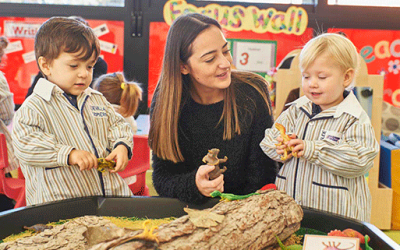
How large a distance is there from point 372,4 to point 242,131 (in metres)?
2.95

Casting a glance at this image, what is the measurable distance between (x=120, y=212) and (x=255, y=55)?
2.73 meters

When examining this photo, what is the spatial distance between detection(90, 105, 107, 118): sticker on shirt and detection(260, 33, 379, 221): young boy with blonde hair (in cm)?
56

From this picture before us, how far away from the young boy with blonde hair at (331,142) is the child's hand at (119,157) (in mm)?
462

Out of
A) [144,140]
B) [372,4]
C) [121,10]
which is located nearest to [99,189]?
[144,140]

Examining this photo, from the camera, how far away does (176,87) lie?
139cm

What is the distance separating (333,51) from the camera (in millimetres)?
1330

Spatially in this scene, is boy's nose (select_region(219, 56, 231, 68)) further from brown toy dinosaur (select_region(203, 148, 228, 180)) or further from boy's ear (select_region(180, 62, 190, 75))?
brown toy dinosaur (select_region(203, 148, 228, 180))

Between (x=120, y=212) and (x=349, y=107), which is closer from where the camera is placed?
(x=120, y=212)

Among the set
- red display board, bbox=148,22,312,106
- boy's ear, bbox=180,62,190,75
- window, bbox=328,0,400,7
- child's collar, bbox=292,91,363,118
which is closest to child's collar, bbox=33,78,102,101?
boy's ear, bbox=180,62,190,75

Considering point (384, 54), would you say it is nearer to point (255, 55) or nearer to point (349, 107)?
point (255, 55)

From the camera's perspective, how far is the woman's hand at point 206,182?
1154mm

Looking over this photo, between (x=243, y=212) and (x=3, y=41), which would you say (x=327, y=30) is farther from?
(x=243, y=212)

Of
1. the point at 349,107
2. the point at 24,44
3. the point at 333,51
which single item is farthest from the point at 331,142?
the point at 24,44

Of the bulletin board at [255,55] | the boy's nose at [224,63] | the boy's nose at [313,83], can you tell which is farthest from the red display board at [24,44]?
the boy's nose at [313,83]
